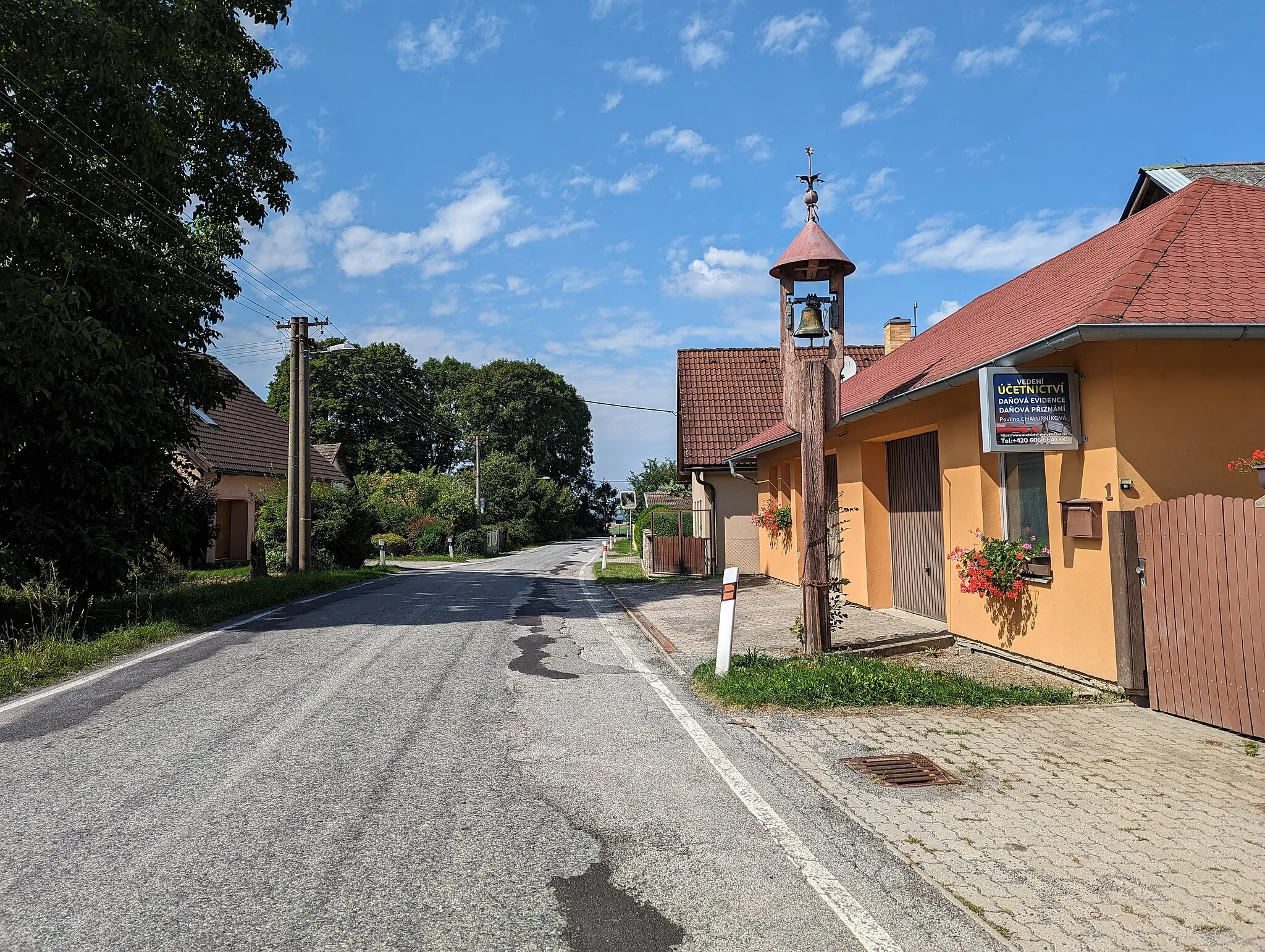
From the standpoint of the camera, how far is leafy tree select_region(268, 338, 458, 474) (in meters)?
60.4

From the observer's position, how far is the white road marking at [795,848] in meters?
3.23

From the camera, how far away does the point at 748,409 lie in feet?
78.1

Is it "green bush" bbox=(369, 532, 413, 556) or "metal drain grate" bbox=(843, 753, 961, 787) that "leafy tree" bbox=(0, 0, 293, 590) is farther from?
"green bush" bbox=(369, 532, 413, 556)

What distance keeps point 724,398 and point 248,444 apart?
56.7 feet

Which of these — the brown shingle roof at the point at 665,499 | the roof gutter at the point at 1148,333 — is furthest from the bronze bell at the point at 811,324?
the brown shingle roof at the point at 665,499

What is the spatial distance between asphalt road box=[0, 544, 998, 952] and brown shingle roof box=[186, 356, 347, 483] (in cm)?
1908

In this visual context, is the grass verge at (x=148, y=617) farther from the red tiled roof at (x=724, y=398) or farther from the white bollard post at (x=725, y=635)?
the red tiled roof at (x=724, y=398)

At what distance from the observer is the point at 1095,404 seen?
712 cm

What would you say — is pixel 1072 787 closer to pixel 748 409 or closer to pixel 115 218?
pixel 115 218

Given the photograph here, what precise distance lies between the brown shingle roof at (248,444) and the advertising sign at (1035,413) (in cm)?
2113

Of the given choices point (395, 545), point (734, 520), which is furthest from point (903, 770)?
point (395, 545)

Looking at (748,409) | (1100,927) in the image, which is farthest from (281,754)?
(748,409)

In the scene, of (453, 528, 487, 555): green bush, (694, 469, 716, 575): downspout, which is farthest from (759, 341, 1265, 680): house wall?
(453, 528, 487, 555): green bush

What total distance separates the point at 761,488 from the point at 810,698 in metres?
13.6
